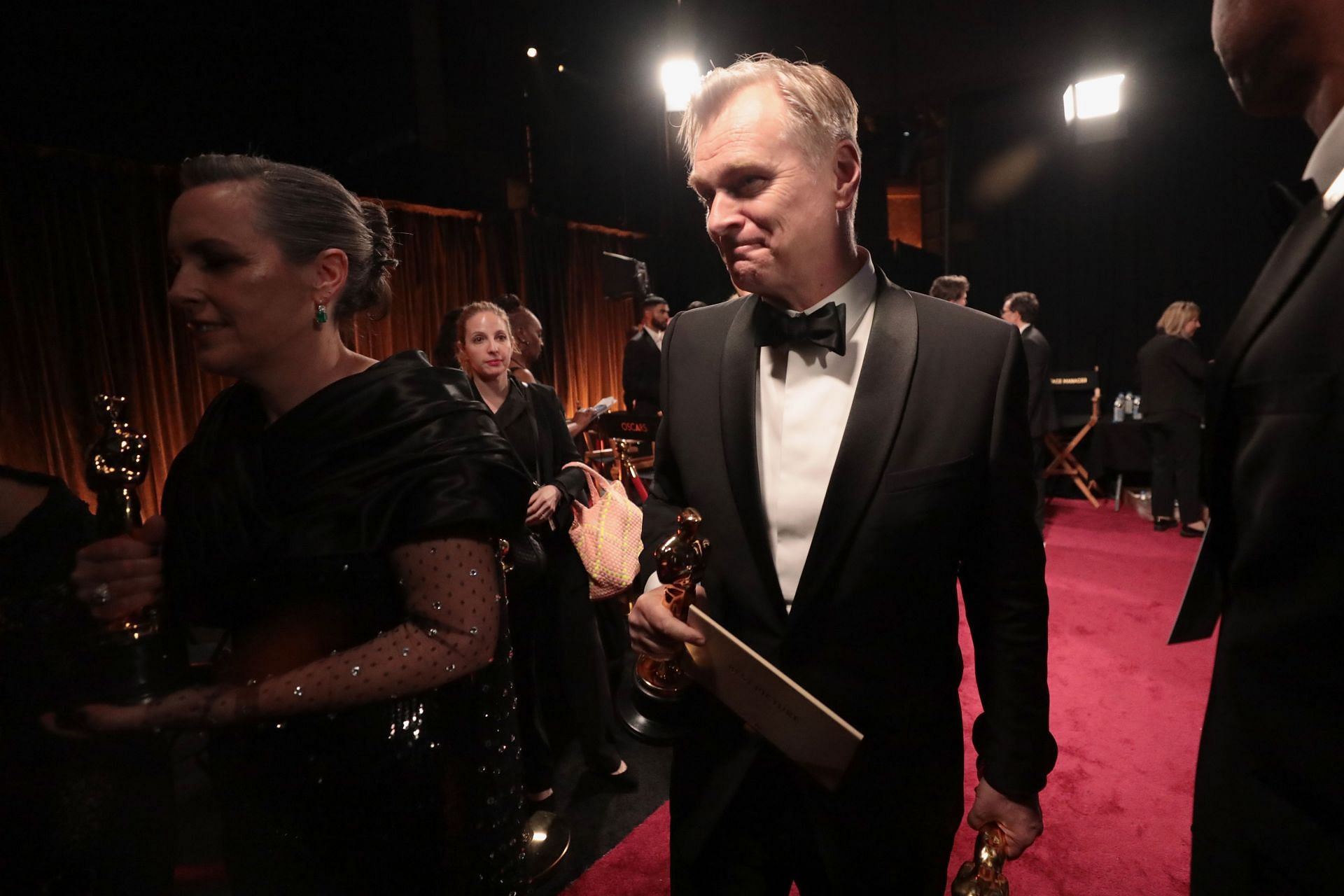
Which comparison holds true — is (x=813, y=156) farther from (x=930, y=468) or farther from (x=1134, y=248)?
(x=1134, y=248)

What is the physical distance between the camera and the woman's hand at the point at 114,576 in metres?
0.84

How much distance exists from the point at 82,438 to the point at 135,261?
1.47 metres

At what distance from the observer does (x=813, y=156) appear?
1131mm

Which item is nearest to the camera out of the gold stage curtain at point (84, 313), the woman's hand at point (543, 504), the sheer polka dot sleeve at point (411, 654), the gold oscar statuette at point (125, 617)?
the gold oscar statuette at point (125, 617)

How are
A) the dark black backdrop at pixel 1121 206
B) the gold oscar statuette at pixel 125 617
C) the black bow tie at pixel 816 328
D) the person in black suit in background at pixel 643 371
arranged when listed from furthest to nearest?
1. the dark black backdrop at pixel 1121 206
2. the person in black suit in background at pixel 643 371
3. the black bow tie at pixel 816 328
4. the gold oscar statuette at pixel 125 617

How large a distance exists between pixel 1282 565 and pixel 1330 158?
1.45 feet

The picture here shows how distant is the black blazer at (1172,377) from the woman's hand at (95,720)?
22.3 ft

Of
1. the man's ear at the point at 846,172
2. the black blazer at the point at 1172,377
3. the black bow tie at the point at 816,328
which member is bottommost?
the black blazer at the point at 1172,377

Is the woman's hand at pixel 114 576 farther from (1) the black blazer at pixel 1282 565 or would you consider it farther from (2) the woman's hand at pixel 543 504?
(2) the woman's hand at pixel 543 504

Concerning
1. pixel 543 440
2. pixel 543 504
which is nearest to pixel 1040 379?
pixel 543 440

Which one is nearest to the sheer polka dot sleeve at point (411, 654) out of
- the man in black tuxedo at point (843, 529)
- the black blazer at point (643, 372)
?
the man in black tuxedo at point (843, 529)

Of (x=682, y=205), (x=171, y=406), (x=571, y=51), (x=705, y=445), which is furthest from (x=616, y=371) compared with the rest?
(x=705, y=445)

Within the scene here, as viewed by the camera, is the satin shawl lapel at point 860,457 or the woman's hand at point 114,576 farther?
the satin shawl lapel at point 860,457

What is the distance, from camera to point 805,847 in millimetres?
1204
